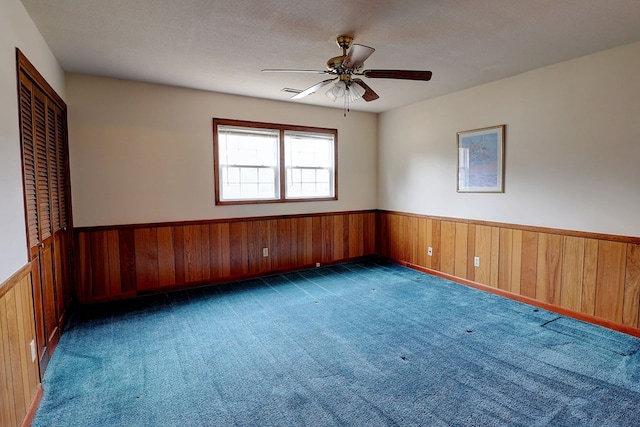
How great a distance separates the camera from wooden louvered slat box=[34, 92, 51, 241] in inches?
103

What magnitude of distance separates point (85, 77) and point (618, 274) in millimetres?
5625

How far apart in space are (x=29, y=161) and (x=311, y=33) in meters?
2.24

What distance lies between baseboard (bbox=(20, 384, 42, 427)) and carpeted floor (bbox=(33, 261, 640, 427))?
0.04m

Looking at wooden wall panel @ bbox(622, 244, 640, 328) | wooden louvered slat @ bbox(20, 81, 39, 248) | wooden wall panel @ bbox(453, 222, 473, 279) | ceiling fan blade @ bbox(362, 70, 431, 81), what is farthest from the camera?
wooden wall panel @ bbox(453, 222, 473, 279)

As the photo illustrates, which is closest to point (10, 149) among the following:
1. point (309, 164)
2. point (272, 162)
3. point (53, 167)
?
point (53, 167)

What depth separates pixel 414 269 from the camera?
522cm

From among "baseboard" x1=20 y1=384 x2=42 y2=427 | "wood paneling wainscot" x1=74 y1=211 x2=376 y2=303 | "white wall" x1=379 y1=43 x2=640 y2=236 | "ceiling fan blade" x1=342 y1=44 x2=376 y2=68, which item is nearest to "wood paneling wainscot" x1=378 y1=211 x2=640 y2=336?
"white wall" x1=379 y1=43 x2=640 y2=236

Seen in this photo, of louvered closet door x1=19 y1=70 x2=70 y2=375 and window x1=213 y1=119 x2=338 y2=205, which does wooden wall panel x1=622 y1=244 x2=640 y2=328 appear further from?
louvered closet door x1=19 y1=70 x2=70 y2=375

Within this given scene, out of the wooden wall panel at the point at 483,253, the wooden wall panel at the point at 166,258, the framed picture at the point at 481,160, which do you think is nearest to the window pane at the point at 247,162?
the wooden wall panel at the point at 166,258

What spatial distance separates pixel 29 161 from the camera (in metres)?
2.39

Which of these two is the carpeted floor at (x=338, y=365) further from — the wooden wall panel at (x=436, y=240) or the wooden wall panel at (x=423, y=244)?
the wooden wall panel at (x=423, y=244)

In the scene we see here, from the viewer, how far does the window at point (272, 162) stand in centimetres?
459

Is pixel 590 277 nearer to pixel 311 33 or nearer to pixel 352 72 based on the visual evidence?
pixel 352 72

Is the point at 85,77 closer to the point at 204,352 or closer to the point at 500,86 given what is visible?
the point at 204,352
